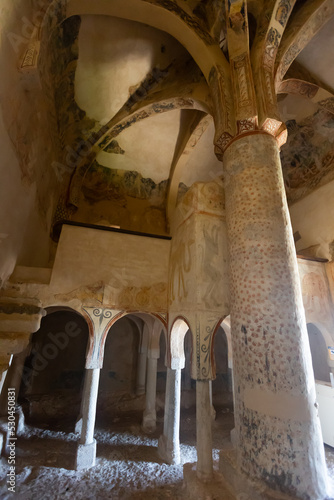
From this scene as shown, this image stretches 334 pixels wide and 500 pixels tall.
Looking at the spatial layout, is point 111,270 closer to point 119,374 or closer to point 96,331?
point 96,331

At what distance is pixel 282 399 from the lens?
323 cm

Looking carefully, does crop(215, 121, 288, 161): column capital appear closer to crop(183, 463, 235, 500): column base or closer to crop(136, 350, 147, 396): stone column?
crop(183, 463, 235, 500): column base

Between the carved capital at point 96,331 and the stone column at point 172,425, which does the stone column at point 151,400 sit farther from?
the carved capital at point 96,331

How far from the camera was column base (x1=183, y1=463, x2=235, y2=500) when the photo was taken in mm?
3518

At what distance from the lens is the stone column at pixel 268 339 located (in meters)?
3.05

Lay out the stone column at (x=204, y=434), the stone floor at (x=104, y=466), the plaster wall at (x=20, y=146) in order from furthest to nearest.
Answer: the stone floor at (x=104, y=466), the stone column at (x=204, y=434), the plaster wall at (x=20, y=146)

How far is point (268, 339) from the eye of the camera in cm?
350

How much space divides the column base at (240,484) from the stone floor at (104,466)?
0.29 meters

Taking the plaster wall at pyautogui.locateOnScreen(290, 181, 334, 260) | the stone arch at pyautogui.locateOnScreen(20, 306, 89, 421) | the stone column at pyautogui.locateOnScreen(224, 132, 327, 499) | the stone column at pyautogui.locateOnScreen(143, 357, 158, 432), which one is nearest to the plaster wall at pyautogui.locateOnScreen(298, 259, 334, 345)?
the plaster wall at pyautogui.locateOnScreen(290, 181, 334, 260)

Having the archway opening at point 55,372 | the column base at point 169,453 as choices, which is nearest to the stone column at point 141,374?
the archway opening at point 55,372

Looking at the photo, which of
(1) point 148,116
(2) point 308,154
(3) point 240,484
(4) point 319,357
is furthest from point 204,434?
(2) point 308,154

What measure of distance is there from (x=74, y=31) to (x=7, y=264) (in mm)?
5994

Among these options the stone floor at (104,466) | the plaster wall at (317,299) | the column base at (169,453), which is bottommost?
the stone floor at (104,466)

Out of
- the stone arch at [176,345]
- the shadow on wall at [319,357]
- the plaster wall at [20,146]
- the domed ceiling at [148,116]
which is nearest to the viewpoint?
the plaster wall at [20,146]
